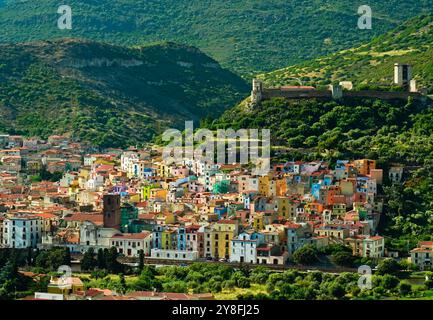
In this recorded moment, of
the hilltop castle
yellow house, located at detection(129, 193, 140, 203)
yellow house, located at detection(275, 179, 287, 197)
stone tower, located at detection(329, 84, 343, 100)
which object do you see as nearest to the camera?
yellow house, located at detection(275, 179, 287, 197)

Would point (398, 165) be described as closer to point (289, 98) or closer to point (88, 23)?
point (289, 98)

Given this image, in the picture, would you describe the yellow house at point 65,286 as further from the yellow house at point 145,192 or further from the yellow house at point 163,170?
the yellow house at point 163,170

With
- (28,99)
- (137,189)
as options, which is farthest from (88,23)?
(137,189)

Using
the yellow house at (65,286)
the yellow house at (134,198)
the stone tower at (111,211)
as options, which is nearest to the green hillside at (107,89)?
the yellow house at (134,198)

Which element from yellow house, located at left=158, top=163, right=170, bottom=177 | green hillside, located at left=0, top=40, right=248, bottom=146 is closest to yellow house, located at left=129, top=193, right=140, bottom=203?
yellow house, located at left=158, top=163, right=170, bottom=177

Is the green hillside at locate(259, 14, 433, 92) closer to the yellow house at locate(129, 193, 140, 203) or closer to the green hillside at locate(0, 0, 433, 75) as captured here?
the yellow house at locate(129, 193, 140, 203)

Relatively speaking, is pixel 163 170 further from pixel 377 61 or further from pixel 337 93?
pixel 377 61
